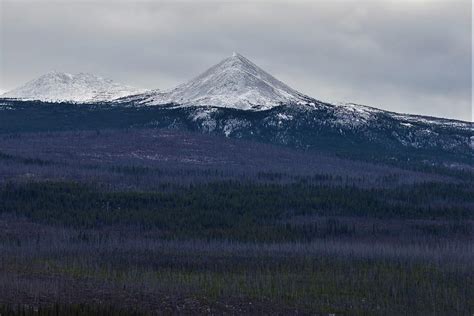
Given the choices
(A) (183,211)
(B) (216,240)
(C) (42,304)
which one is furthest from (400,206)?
(C) (42,304)

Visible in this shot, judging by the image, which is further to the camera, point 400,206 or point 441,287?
point 400,206

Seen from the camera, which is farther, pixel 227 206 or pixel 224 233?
pixel 227 206

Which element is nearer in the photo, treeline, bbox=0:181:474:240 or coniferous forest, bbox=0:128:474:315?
coniferous forest, bbox=0:128:474:315

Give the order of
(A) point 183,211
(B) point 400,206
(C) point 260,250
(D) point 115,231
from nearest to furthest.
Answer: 1. (C) point 260,250
2. (D) point 115,231
3. (A) point 183,211
4. (B) point 400,206

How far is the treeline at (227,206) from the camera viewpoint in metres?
117

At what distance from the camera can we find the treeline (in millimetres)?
117250

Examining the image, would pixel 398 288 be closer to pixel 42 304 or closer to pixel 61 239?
pixel 42 304

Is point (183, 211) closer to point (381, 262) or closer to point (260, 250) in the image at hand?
point (260, 250)

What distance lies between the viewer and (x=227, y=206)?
12838cm

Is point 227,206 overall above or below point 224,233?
above

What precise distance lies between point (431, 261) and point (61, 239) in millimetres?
34955

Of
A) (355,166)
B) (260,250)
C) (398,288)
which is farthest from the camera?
(355,166)

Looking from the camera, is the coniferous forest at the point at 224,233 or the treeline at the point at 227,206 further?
the treeline at the point at 227,206

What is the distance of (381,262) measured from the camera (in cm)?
8869
